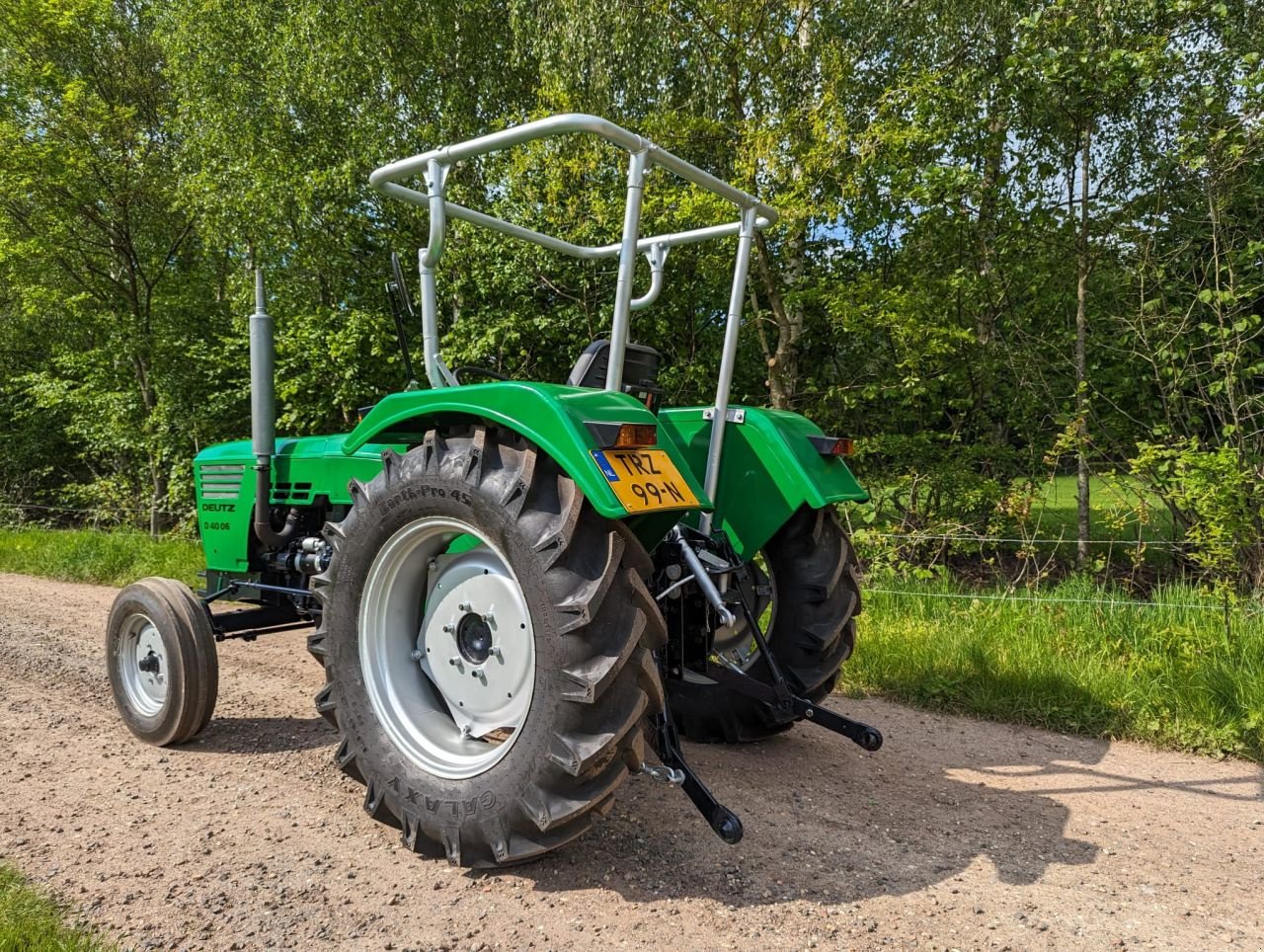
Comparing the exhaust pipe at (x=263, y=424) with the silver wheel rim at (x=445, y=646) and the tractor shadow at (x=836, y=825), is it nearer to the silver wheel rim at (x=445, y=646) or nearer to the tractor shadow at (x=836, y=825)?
the silver wheel rim at (x=445, y=646)

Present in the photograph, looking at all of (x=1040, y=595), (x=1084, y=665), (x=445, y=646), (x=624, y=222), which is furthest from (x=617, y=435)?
(x=1040, y=595)

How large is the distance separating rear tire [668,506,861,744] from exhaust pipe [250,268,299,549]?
187 centimetres

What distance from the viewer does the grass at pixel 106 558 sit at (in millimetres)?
7770

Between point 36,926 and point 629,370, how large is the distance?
2186mm

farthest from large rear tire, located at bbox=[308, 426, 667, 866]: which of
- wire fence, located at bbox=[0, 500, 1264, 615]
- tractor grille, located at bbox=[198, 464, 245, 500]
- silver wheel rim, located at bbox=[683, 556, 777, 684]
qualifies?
wire fence, located at bbox=[0, 500, 1264, 615]

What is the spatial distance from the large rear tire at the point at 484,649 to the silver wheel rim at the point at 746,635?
118 centimetres

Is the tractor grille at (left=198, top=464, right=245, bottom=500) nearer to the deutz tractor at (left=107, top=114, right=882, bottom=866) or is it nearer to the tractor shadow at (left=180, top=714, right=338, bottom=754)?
the deutz tractor at (left=107, top=114, right=882, bottom=866)

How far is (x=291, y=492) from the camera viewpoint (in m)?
3.78

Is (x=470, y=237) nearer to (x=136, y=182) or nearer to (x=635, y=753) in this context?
(x=136, y=182)

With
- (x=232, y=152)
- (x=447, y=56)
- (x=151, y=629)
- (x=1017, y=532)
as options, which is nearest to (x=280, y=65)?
(x=232, y=152)

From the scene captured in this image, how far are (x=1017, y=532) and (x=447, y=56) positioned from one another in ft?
27.7

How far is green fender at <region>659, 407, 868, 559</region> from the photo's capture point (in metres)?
3.10

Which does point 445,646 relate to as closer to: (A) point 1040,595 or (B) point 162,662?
(B) point 162,662

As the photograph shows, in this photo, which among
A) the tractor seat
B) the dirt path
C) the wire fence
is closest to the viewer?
the dirt path
